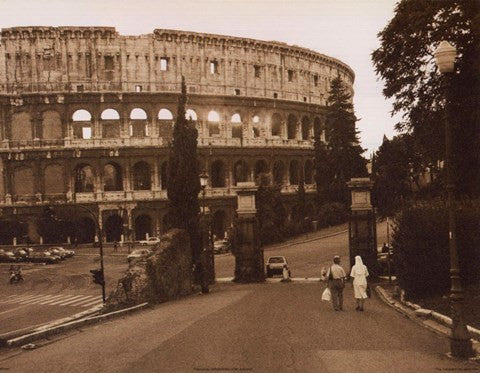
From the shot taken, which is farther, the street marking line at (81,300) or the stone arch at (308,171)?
the stone arch at (308,171)

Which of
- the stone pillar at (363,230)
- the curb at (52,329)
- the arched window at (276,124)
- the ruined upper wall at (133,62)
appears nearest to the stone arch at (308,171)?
the arched window at (276,124)

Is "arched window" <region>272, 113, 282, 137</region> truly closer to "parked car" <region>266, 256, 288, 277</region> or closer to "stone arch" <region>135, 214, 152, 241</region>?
"stone arch" <region>135, 214, 152, 241</region>

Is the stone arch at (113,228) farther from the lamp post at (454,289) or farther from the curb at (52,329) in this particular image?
the lamp post at (454,289)

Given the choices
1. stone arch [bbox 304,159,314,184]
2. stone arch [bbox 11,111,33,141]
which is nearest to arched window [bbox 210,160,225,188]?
stone arch [bbox 304,159,314,184]

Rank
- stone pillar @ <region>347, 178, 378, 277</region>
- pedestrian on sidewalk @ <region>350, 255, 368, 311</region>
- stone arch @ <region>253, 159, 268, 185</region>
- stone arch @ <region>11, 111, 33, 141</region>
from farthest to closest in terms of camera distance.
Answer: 1. stone arch @ <region>253, 159, 268, 185</region>
2. stone arch @ <region>11, 111, 33, 141</region>
3. stone pillar @ <region>347, 178, 378, 277</region>
4. pedestrian on sidewalk @ <region>350, 255, 368, 311</region>

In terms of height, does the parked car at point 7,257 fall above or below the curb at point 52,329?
below

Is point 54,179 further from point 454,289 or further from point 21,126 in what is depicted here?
point 454,289
